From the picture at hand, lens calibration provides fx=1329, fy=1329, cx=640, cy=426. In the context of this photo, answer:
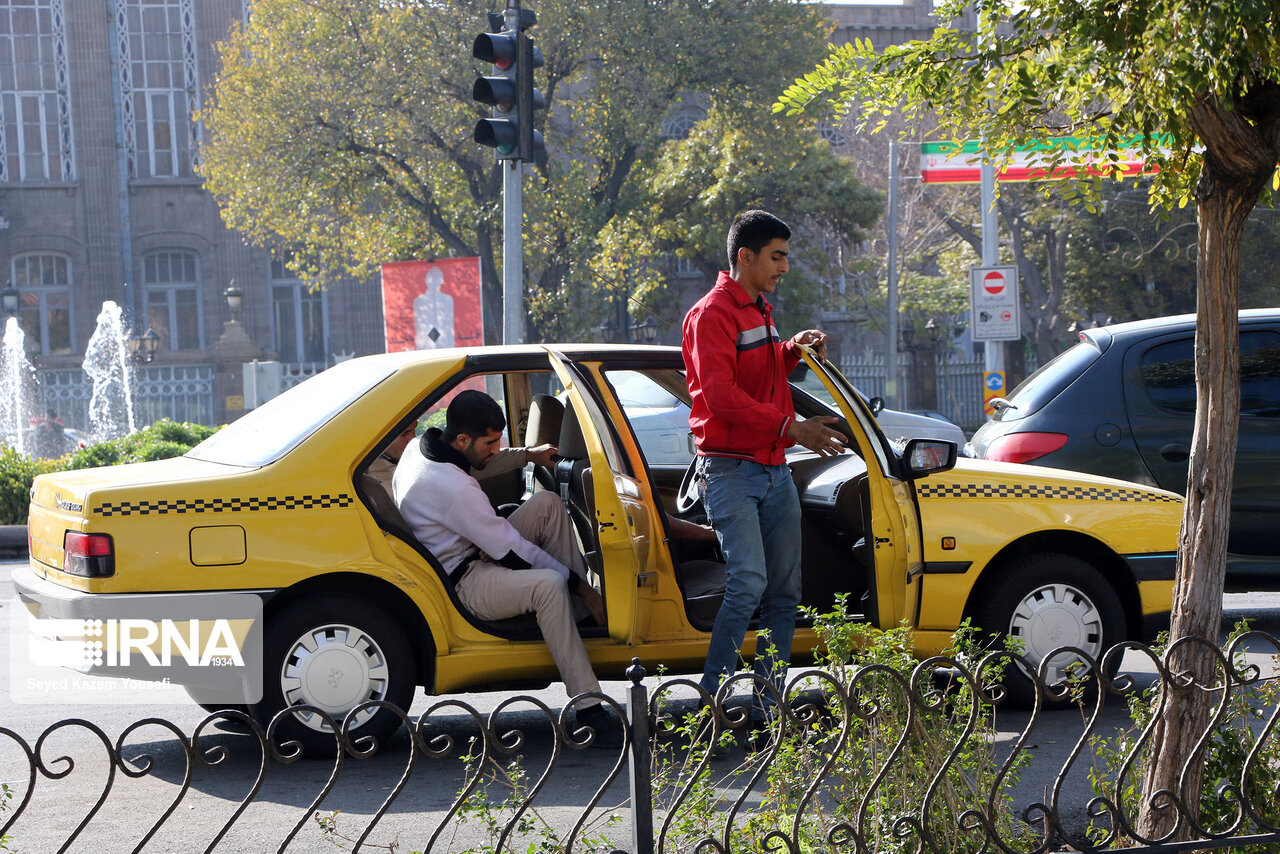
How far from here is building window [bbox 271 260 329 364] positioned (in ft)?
135

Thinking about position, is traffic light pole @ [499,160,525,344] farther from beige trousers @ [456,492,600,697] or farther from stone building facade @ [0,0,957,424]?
stone building facade @ [0,0,957,424]

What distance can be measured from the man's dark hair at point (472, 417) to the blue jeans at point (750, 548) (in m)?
0.93

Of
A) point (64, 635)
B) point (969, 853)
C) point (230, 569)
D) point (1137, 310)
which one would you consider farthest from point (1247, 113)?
point (1137, 310)

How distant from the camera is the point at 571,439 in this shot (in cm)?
581

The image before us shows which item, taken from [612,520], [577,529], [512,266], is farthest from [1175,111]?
[512,266]

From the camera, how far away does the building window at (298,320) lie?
41031 millimetres

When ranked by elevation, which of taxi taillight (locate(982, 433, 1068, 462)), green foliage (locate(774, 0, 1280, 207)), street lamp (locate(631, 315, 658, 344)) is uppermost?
street lamp (locate(631, 315, 658, 344))

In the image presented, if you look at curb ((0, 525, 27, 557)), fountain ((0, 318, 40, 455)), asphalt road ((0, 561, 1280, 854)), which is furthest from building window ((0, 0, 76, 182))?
asphalt road ((0, 561, 1280, 854))

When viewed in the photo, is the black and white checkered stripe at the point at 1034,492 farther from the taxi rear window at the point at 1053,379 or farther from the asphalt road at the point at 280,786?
the taxi rear window at the point at 1053,379

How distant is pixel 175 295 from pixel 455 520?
37928 millimetres

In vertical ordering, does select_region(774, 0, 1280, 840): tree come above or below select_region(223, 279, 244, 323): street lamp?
below

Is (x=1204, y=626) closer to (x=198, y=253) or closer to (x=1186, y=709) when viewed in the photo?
(x=1186, y=709)

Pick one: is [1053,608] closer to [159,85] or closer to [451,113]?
[451,113]

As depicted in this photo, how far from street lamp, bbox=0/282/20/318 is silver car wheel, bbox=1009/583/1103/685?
1432 inches
